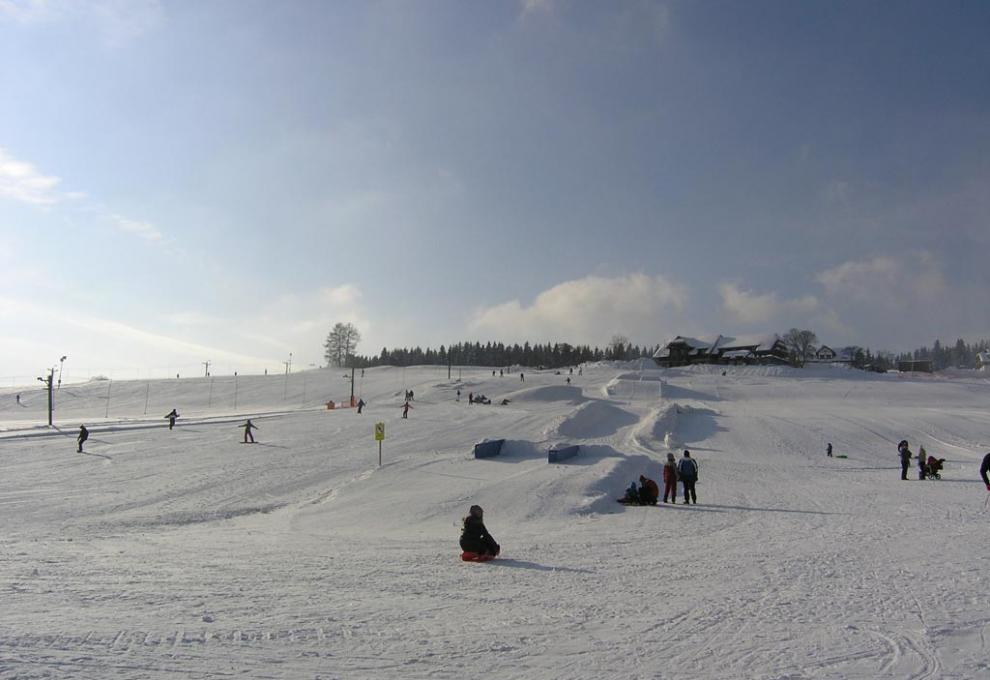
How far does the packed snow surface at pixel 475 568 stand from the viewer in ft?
20.0

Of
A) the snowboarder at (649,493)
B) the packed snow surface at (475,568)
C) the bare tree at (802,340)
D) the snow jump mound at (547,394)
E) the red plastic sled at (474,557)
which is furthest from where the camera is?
the bare tree at (802,340)

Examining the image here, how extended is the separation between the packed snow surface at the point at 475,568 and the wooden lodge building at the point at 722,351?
73.2 meters

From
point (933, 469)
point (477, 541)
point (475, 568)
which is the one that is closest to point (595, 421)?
point (933, 469)

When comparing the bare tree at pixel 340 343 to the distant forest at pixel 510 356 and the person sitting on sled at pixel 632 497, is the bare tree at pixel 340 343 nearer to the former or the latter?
the distant forest at pixel 510 356

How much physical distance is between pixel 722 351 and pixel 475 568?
105119mm

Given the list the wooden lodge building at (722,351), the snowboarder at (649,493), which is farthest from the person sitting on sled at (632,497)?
the wooden lodge building at (722,351)

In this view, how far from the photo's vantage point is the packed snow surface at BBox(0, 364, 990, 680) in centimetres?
611

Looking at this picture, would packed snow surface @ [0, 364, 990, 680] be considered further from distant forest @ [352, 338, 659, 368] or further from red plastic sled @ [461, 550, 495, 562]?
distant forest @ [352, 338, 659, 368]

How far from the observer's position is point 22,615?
714 centimetres

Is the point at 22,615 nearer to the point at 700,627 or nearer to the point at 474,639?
the point at 474,639

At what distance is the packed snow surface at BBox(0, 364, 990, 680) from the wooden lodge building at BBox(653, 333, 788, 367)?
240 feet

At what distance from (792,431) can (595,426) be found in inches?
495

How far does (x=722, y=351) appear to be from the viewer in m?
108

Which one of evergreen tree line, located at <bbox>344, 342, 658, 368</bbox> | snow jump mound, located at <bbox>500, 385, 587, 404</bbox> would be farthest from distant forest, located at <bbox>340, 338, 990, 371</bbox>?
snow jump mound, located at <bbox>500, 385, 587, 404</bbox>
